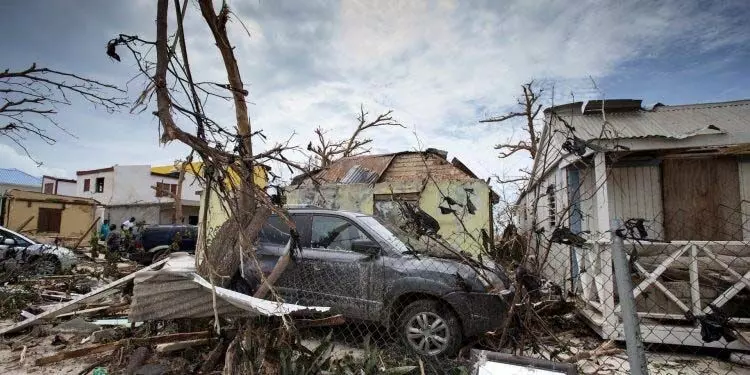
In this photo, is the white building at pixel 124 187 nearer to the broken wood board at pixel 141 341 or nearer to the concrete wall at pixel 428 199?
the concrete wall at pixel 428 199

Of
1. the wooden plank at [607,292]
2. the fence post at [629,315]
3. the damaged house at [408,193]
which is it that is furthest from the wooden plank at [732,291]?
the fence post at [629,315]

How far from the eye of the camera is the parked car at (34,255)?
10.2 metres

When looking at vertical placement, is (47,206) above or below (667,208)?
above

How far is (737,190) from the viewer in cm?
671

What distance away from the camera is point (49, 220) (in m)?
25.4

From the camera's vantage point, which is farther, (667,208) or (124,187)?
(124,187)

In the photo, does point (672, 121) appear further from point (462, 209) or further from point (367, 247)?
point (367, 247)

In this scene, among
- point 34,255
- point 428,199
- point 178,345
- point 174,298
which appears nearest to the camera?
point 174,298

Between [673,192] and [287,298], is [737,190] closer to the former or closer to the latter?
[673,192]

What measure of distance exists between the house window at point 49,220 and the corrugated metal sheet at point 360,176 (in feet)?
76.7

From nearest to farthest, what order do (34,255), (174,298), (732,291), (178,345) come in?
(174,298), (178,345), (732,291), (34,255)

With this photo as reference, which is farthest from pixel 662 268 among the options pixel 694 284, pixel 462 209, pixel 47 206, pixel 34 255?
pixel 47 206

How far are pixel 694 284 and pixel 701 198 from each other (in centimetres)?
278

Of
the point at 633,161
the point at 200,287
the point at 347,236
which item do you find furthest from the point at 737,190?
the point at 200,287
